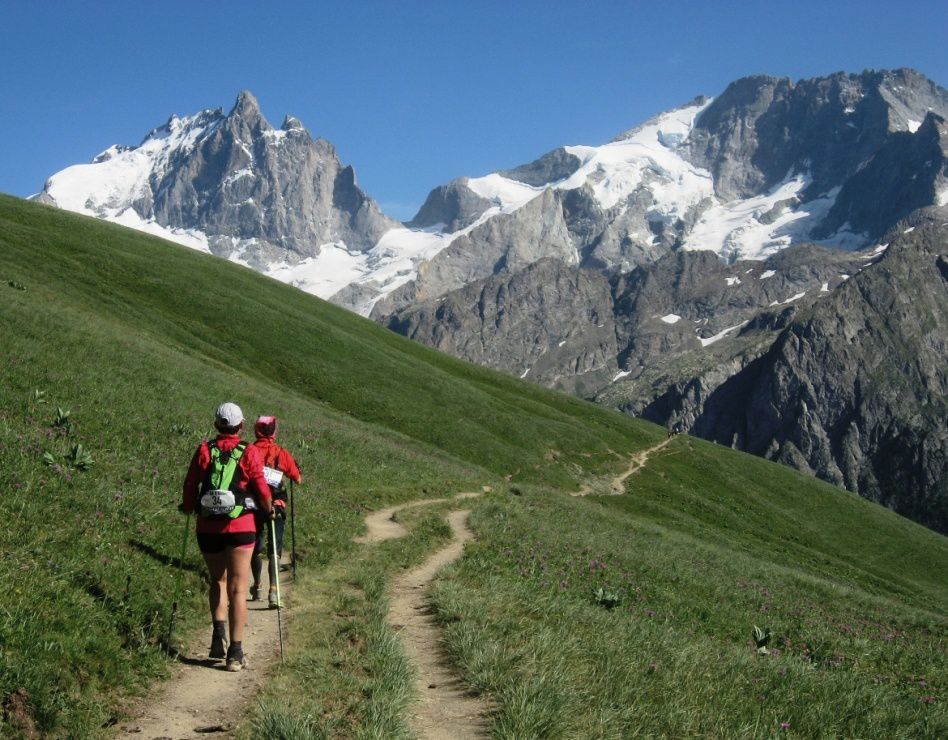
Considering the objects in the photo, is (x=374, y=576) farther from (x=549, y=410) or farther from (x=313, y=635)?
(x=549, y=410)

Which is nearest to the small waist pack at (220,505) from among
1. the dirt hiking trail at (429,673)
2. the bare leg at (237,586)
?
the bare leg at (237,586)

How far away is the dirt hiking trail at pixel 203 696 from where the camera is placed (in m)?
8.59

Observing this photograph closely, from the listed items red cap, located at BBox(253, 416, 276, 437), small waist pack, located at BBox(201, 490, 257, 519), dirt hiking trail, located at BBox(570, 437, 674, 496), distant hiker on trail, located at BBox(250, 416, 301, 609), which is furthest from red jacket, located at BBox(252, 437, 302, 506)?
dirt hiking trail, located at BBox(570, 437, 674, 496)

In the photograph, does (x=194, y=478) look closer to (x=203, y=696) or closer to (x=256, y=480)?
(x=256, y=480)

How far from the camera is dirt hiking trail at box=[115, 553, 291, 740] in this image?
8.59 meters

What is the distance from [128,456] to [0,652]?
35.5ft

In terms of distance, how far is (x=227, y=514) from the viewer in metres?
10.7

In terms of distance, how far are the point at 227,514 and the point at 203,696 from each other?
2.41 meters

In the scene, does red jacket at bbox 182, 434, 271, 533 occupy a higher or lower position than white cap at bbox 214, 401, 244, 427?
lower

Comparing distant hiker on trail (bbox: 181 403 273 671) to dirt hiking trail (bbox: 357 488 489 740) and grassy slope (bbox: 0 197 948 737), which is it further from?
dirt hiking trail (bbox: 357 488 489 740)

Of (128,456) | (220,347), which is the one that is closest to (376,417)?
(220,347)

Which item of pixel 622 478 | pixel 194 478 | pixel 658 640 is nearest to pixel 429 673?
pixel 658 640

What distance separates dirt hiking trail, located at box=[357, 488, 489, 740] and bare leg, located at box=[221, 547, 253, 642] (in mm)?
2417

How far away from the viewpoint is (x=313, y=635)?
11711mm
